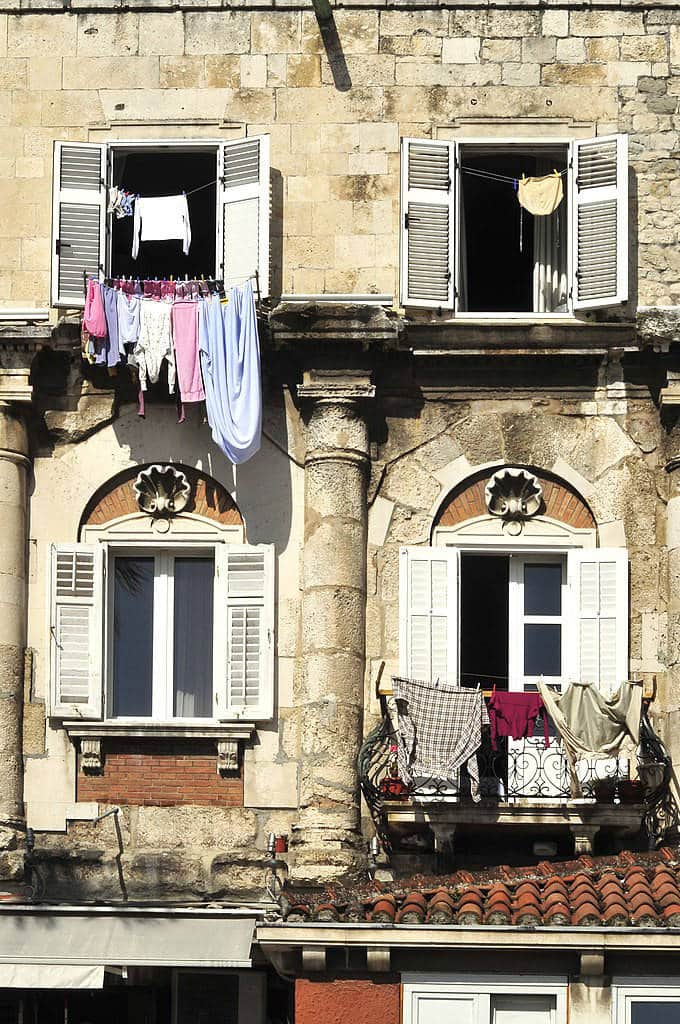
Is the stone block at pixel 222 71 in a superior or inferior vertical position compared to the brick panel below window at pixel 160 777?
superior

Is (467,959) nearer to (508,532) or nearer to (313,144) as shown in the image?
(508,532)

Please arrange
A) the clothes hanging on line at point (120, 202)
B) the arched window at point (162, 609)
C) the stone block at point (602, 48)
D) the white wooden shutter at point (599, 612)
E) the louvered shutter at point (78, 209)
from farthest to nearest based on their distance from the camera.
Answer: the stone block at point (602, 48)
the clothes hanging on line at point (120, 202)
the louvered shutter at point (78, 209)
the arched window at point (162, 609)
the white wooden shutter at point (599, 612)

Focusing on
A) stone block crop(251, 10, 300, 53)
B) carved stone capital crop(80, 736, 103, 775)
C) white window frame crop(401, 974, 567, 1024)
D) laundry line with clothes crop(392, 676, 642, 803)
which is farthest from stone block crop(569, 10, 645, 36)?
white window frame crop(401, 974, 567, 1024)

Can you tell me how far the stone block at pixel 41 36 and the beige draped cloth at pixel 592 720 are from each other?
28.6ft

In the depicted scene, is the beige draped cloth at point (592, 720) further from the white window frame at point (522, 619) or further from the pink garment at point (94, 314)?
the pink garment at point (94, 314)

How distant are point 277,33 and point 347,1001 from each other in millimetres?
10606

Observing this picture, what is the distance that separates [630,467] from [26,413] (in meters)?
6.36

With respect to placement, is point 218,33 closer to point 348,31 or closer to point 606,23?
point 348,31

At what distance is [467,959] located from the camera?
25344 millimetres

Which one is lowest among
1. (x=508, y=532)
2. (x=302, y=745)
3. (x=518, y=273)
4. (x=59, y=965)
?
(x=59, y=965)

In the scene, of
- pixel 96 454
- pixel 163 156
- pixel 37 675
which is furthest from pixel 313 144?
pixel 37 675

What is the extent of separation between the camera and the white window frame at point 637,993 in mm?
25062

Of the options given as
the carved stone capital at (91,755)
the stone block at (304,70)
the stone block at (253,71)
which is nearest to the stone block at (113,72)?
the stone block at (253,71)

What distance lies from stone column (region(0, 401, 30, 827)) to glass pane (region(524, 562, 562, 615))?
527 centimetres
